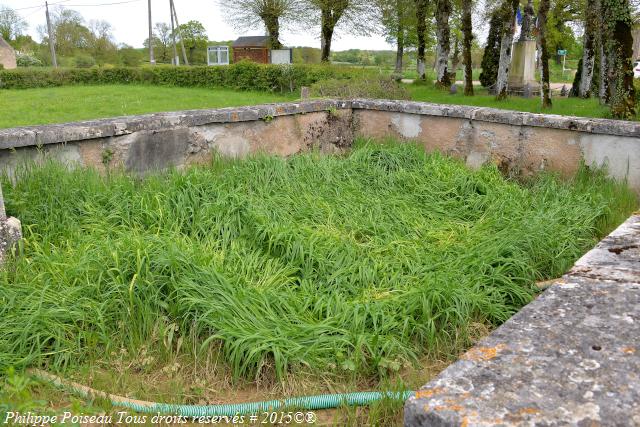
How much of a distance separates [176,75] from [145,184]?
25476 mm

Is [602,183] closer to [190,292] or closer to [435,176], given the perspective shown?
[435,176]

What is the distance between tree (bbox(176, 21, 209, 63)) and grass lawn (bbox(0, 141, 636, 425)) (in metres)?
62.4

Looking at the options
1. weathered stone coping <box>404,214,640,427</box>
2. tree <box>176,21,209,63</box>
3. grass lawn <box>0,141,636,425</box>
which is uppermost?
tree <box>176,21,209,63</box>

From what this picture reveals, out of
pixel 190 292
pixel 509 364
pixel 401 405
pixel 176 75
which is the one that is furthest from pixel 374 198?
pixel 176 75

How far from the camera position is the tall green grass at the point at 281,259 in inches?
116

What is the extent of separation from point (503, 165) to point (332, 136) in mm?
2320

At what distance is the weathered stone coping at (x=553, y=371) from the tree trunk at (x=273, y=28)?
3174 centimetres

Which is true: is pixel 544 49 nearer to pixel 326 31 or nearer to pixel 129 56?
pixel 326 31

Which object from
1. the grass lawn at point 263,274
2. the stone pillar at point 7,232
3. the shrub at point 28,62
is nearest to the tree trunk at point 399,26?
the grass lawn at point 263,274

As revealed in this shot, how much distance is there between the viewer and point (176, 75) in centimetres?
2881

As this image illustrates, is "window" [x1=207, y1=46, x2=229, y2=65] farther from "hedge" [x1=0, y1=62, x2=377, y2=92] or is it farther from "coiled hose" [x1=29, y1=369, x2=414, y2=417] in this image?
"coiled hose" [x1=29, y1=369, x2=414, y2=417]

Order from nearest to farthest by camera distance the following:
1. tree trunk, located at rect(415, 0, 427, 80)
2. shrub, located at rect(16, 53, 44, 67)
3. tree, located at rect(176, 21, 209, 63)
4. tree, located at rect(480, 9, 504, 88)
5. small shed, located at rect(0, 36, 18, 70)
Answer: tree, located at rect(480, 9, 504, 88) < tree trunk, located at rect(415, 0, 427, 80) < shrub, located at rect(16, 53, 44, 67) < small shed, located at rect(0, 36, 18, 70) < tree, located at rect(176, 21, 209, 63)

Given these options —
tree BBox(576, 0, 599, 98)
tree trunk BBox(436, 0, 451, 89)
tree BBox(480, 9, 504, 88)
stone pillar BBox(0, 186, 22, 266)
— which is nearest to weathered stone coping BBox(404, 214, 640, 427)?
stone pillar BBox(0, 186, 22, 266)

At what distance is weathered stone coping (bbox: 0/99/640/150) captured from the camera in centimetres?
466
